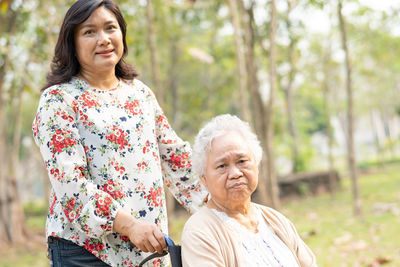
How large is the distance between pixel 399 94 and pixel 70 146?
2650 cm

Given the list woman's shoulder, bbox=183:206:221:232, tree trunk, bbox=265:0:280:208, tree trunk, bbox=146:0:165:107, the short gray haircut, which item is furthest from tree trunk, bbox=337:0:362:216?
woman's shoulder, bbox=183:206:221:232

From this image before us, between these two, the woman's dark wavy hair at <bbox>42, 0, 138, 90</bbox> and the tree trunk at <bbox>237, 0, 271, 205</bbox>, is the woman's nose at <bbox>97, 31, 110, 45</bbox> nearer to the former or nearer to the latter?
the woman's dark wavy hair at <bbox>42, 0, 138, 90</bbox>

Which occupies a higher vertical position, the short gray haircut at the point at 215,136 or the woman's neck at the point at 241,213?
the short gray haircut at the point at 215,136

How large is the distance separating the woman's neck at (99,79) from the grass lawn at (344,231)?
13.6 ft

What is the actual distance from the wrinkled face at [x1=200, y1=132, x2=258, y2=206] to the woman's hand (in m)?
0.30

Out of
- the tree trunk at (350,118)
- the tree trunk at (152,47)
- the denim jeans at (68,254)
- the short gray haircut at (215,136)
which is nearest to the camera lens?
the denim jeans at (68,254)

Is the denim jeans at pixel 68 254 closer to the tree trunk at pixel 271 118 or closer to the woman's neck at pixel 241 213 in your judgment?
the woman's neck at pixel 241 213

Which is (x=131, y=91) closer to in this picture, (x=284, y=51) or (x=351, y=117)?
(x=351, y=117)

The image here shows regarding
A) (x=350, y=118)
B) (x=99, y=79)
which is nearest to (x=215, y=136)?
(x=99, y=79)

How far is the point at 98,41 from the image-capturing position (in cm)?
192

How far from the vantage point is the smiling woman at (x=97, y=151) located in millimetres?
1776

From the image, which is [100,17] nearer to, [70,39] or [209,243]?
[70,39]

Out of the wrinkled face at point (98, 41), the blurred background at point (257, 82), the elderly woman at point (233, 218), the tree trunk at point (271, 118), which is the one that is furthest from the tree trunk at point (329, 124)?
the wrinkled face at point (98, 41)

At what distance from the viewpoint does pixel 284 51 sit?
12.4 meters
